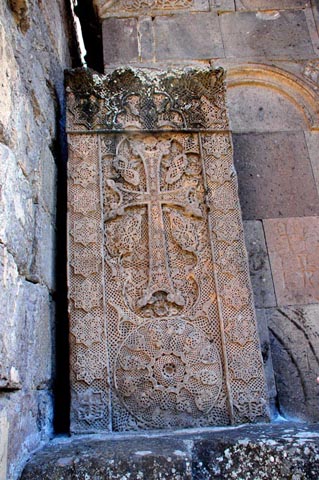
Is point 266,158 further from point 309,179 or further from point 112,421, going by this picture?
point 112,421

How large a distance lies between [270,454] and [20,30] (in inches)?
77.1

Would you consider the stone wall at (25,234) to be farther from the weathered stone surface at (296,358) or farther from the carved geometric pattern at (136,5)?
the weathered stone surface at (296,358)

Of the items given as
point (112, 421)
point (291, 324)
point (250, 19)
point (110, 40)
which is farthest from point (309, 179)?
point (112, 421)

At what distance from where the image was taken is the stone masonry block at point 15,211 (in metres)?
1.69

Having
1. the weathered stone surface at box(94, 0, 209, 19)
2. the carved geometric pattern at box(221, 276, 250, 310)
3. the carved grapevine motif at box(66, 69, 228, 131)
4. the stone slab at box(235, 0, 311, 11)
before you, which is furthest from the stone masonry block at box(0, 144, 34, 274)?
the stone slab at box(235, 0, 311, 11)

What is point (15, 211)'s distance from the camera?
1.83 meters

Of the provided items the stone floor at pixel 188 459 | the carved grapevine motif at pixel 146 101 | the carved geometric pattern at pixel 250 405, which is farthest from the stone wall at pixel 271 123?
the stone floor at pixel 188 459

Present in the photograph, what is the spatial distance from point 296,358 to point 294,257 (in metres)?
0.61

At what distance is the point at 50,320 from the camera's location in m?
2.29

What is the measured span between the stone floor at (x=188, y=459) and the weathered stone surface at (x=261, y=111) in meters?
2.11

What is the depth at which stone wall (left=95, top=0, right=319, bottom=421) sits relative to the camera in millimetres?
2756

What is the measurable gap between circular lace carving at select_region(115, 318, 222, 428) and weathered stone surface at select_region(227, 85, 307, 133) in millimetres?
1586

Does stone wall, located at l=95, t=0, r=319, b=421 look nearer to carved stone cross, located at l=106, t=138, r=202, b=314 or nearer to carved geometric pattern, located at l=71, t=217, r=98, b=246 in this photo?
carved stone cross, located at l=106, t=138, r=202, b=314

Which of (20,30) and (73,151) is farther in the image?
(73,151)
